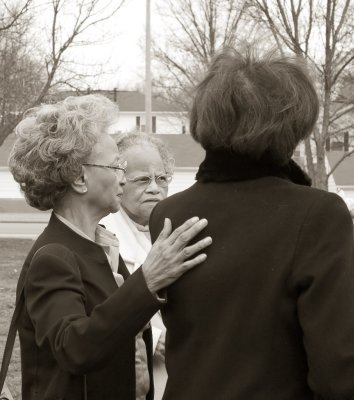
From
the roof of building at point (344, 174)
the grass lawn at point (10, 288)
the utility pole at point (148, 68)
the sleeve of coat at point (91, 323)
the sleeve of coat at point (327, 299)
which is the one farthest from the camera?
the roof of building at point (344, 174)

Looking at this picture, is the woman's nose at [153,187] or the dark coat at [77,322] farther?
the woman's nose at [153,187]

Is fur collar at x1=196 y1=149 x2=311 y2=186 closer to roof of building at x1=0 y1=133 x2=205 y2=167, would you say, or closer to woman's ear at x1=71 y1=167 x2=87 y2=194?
woman's ear at x1=71 y1=167 x2=87 y2=194

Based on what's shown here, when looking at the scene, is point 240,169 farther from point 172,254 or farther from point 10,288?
point 10,288

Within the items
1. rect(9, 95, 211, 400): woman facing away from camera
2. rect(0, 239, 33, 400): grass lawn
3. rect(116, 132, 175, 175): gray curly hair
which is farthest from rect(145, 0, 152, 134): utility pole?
rect(9, 95, 211, 400): woman facing away from camera

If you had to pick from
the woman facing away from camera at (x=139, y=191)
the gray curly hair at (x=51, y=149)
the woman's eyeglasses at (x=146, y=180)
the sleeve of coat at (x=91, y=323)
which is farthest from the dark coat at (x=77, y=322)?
the woman's eyeglasses at (x=146, y=180)

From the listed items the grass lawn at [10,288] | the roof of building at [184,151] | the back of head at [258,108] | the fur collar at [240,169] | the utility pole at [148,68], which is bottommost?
the roof of building at [184,151]

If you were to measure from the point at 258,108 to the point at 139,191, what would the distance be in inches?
66.6

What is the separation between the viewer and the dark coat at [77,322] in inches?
92.3

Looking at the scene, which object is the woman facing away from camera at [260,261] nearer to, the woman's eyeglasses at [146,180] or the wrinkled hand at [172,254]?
the wrinkled hand at [172,254]

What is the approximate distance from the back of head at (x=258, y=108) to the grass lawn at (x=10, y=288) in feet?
14.1

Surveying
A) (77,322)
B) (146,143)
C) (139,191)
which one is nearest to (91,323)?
(77,322)

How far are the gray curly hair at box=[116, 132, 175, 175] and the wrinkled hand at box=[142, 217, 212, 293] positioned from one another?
1.58 metres

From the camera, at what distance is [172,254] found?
2.28 metres

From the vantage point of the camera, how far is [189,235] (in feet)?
7.35
